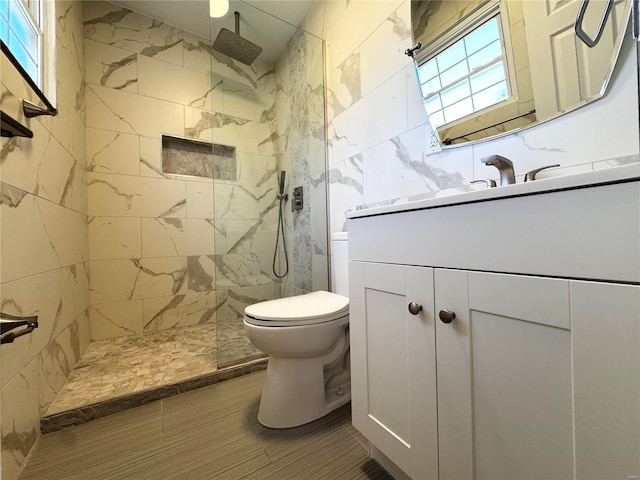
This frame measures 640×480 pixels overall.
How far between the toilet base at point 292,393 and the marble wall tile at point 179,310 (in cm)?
111

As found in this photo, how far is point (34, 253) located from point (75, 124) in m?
1.09

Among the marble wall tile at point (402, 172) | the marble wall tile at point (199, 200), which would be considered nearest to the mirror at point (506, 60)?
the marble wall tile at point (402, 172)

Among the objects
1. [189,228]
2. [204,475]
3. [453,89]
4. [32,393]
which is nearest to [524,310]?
[453,89]

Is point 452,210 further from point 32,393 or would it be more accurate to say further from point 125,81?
point 125,81

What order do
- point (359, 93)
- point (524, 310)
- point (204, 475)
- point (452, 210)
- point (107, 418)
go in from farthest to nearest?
point (359, 93) → point (107, 418) → point (204, 475) → point (452, 210) → point (524, 310)

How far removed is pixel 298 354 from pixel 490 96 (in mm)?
1211

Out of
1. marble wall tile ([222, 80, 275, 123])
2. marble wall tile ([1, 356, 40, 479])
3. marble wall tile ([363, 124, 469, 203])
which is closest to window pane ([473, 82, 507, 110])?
marble wall tile ([363, 124, 469, 203])

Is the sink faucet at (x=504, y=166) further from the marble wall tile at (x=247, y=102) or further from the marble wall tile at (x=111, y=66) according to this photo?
the marble wall tile at (x=111, y=66)

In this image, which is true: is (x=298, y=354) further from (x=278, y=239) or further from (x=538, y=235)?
(x=278, y=239)

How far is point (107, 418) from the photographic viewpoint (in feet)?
3.77

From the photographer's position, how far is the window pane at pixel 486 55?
89 cm

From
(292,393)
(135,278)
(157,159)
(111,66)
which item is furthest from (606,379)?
(111,66)

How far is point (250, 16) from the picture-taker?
5.95ft

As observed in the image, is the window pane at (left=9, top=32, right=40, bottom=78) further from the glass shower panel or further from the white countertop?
the white countertop
